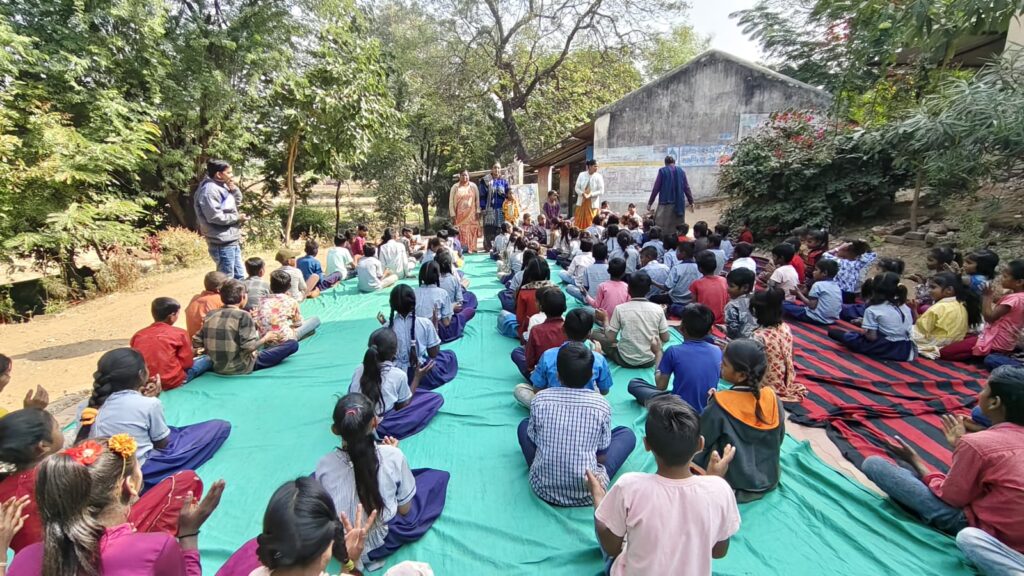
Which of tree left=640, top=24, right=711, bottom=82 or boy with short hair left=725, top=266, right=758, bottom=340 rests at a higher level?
tree left=640, top=24, right=711, bottom=82

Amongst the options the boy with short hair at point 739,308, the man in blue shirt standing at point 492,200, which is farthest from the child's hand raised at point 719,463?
the man in blue shirt standing at point 492,200

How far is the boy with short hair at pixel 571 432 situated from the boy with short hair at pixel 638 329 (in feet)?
5.56

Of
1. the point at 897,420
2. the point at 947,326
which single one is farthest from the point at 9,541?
the point at 947,326

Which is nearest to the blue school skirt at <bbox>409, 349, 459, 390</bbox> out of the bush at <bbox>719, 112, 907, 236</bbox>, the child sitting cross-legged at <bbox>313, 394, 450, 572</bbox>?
the child sitting cross-legged at <bbox>313, 394, 450, 572</bbox>

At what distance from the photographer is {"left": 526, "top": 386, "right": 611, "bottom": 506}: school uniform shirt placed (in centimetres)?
242

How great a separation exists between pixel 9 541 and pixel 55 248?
8553 millimetres

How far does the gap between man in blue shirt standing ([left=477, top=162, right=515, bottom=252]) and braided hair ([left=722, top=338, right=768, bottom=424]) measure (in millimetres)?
8809

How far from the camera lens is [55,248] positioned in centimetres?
802

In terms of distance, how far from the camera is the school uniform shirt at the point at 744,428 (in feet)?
7.87

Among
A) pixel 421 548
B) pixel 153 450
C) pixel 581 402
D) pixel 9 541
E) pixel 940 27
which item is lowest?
pixel 421 548

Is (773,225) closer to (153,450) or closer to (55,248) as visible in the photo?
(153,450)

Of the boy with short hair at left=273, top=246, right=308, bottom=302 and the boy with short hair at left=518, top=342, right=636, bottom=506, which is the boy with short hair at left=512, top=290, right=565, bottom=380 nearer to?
the boy with short hair at left=518, top=342, right=636, bottom=506

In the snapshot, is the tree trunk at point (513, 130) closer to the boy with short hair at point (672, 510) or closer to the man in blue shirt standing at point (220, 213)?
the man in blue shirt standing at point (220, 213)

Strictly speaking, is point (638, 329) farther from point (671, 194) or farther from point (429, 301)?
point (671, 194)
